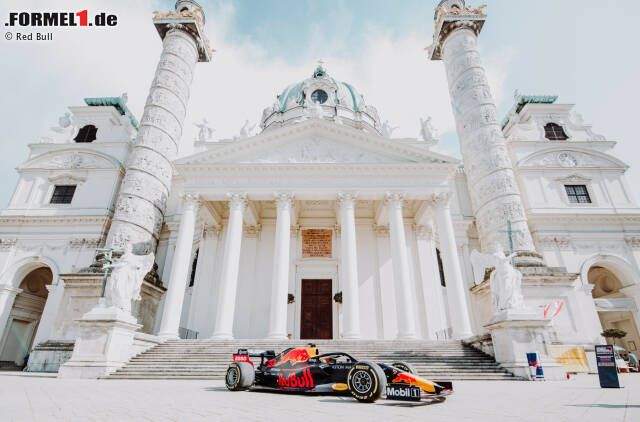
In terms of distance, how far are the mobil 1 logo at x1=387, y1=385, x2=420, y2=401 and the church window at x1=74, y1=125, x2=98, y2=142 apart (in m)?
27.4

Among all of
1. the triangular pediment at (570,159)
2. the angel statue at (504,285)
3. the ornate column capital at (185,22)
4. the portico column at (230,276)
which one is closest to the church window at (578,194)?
the triangular pediment at (570,159)

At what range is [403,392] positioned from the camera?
550cm

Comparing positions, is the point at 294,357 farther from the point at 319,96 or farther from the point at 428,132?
the point at 319,96

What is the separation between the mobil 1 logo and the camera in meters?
5.41

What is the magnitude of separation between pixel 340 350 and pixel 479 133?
1538cm

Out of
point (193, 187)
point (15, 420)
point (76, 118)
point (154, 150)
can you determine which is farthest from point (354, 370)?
point (76, 118)

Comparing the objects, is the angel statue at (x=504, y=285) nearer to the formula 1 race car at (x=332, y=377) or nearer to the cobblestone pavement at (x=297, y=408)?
the cobblestone pavement at (x=297, y=408)

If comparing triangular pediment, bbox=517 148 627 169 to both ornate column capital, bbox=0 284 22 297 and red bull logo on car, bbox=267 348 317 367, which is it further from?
ornate column capital, bbox=0 284 22 297

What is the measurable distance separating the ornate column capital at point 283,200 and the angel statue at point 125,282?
6580mm

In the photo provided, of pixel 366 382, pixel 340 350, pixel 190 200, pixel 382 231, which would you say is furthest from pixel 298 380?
pixel 382 231

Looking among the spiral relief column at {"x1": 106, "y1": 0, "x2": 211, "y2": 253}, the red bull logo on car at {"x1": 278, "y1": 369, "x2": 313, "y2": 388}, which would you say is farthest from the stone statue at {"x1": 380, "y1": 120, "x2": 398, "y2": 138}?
the red bull logo on car at {"x1": 278, "y1": 369, "x2": 313, "y2": 388}

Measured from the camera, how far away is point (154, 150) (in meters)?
20.5

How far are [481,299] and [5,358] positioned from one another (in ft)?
90.5

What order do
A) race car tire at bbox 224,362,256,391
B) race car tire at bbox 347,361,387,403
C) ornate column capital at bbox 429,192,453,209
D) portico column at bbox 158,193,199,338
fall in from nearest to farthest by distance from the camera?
race car tire at bbox 347,361,387,403
race car tire at bbox 224,362,256,391
portico column at bbox 158,193,199,338
ornate column capital at bbox 429,192,453,209
